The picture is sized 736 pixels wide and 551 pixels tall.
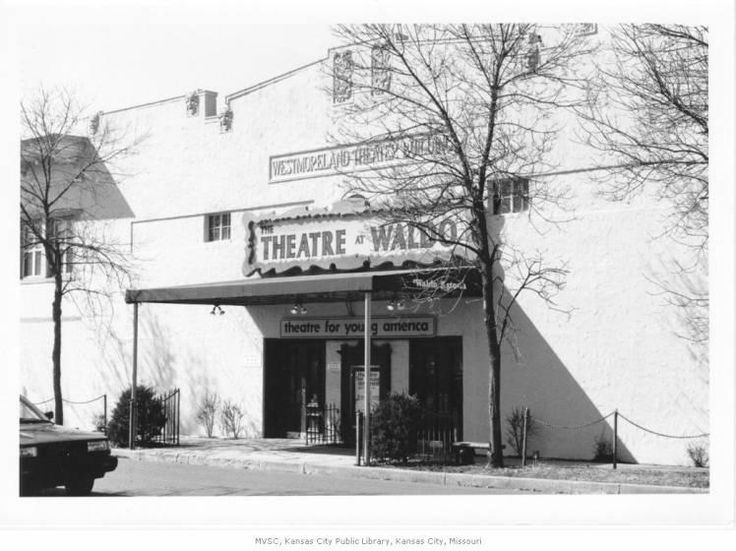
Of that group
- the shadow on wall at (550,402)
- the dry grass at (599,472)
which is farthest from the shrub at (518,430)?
the dry grass at (599,472)

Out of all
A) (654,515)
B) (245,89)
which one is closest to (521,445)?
(654,515)

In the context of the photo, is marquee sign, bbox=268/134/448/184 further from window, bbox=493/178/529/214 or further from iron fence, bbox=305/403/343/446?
iron fence, bbox=305/403/343/446

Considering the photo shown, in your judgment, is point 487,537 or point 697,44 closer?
point 487,537

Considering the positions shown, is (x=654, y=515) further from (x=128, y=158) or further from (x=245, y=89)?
(x=128, y=158)

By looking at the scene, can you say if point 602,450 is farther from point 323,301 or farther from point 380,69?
point 380,69

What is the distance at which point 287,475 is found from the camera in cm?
1903

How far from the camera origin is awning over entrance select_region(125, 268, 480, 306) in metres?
19.5

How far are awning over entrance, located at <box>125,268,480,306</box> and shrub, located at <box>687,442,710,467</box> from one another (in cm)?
444

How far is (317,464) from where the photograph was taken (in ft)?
63.8

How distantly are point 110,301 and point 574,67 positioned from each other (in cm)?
1320

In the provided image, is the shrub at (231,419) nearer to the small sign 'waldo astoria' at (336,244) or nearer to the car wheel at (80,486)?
the small sign 'waldo astoria' at (336,244)

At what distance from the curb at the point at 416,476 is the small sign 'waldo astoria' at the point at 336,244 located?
4195mm

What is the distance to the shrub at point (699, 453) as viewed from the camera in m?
18.2

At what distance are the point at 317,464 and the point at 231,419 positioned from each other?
20.4 feet
